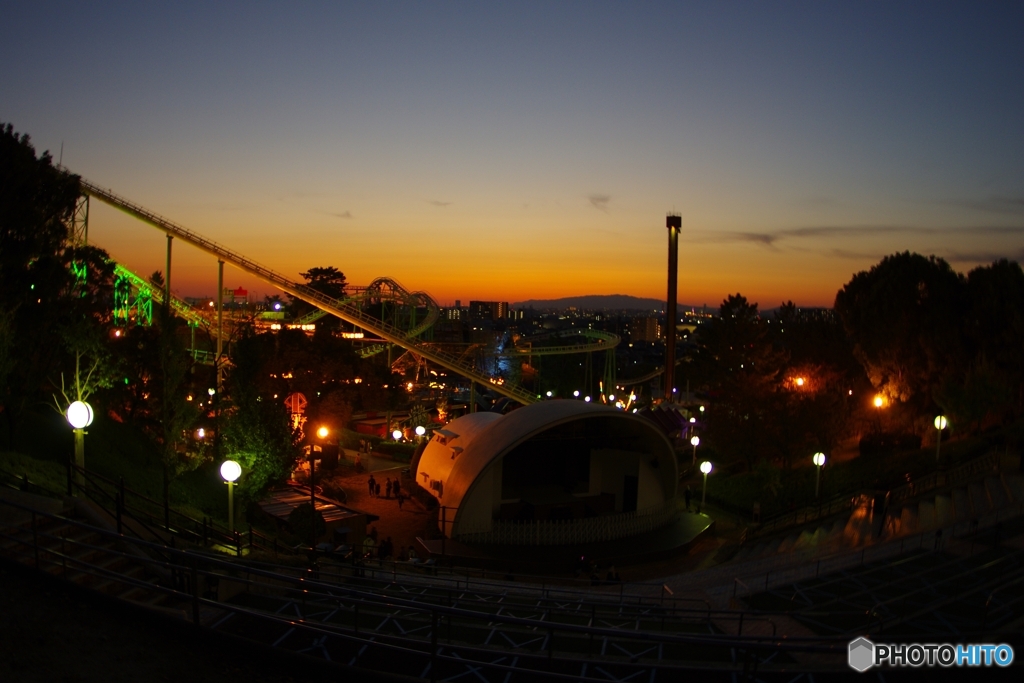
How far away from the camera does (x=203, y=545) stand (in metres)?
11.8

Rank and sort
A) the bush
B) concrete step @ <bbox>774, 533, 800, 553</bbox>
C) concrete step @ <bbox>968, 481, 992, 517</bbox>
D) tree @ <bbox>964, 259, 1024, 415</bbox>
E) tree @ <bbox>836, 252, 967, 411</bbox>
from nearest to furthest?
1. concrete step @ <bbox>968, 481, 992, 517</bbox>
2. the bush
3. concrete step @ <bbox>774, 533, 800, 553</bbox>
4. tree @ <bbox>964, 259, 1024, 415</bbox>
5. tree @ <bbox>836, 252, 967, 411</bbox>

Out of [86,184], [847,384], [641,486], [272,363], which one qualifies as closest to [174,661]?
[641,486]

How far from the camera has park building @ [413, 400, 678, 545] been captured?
2048cm

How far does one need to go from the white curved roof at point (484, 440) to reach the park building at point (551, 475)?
0.04m

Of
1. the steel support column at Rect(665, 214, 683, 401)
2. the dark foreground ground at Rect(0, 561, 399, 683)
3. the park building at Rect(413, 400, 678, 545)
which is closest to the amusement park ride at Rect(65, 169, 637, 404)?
the park building at Rect(413, 400, 678, 545)

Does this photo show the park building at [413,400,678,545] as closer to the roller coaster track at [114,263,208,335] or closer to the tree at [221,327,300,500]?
the tree at [221,327,300,500]

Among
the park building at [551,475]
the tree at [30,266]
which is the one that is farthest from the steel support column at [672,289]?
the tree at [30,266]

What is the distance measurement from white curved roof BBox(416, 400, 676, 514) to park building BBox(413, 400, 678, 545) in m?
0.04

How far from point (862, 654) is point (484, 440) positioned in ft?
55.7

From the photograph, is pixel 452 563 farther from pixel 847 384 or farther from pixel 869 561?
pixel 847 384

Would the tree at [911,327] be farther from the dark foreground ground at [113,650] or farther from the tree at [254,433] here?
the dark foreground ground at [113,650]

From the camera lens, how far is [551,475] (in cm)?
2589

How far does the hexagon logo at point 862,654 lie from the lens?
5297mm

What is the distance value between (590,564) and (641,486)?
19.6 feet
